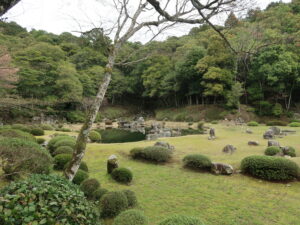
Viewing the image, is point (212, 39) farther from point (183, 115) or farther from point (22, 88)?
point (22, 88)

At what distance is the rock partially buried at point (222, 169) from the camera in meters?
6.90

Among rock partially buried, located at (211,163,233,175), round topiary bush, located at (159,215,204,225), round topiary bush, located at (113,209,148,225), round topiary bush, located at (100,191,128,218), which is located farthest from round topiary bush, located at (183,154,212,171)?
round topiary bush, located at (159,215,204,225)

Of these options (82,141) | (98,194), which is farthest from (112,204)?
(82,141)

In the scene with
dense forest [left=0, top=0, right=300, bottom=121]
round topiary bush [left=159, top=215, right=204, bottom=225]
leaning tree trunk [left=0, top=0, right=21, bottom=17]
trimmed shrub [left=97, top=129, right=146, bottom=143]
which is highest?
dense forest [left=0, top=0, right=300, bottom=121]

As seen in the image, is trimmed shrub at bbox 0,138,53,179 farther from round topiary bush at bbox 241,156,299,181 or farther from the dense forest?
the dense forest

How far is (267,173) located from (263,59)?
21406mm

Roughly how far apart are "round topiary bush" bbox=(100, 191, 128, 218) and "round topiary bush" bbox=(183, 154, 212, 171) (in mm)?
3960

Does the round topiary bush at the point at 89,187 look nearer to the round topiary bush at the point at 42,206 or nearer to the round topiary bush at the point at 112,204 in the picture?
the round topiary bush at the point at 112,204

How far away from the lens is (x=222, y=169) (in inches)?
275

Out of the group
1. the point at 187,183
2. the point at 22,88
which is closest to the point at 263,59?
the point at 187,183

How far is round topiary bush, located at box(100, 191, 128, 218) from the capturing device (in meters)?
4.05

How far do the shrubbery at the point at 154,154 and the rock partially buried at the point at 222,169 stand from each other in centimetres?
214

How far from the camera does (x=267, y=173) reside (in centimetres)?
637

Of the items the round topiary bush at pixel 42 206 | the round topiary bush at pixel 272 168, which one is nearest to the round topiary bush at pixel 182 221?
the round topiary bush at pixel 42 206
